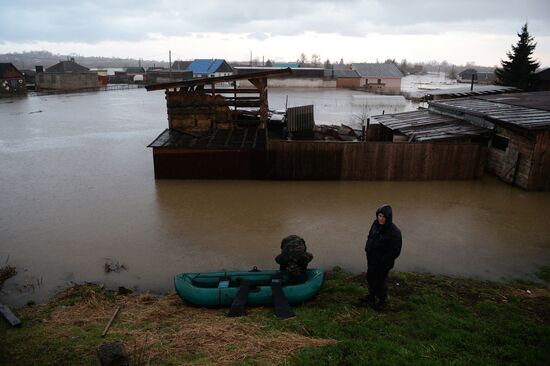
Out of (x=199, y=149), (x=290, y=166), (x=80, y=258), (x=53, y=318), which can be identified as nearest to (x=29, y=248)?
(x=80, y=258)

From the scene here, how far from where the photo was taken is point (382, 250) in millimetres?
7121

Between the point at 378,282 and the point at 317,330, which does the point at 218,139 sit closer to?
the point at 378,282

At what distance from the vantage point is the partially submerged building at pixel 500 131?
15742 mm

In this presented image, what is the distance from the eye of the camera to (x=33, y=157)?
21.3 meters

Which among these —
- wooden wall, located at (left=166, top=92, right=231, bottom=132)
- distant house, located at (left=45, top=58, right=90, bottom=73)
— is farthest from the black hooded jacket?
distant house, located at (left=45, top=58, right=90, bottom=73)

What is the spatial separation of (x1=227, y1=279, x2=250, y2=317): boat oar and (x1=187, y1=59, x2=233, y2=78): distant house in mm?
72710

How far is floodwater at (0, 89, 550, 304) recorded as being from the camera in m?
10.3

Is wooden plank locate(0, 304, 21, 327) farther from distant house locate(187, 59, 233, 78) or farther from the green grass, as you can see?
distant house locate(187, 59, 233, 78)

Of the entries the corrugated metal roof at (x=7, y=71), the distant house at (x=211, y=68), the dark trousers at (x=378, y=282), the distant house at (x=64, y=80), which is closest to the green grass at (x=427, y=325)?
the dark trousers at (x=378, y=282)

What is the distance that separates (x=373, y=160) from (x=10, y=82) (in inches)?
2286

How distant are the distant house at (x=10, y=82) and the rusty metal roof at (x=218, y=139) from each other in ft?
163

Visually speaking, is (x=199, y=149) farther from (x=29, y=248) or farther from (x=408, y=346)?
(x=408, y=346)

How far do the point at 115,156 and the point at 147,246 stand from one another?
1182cm

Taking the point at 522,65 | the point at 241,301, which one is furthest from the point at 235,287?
the point at 522,65
